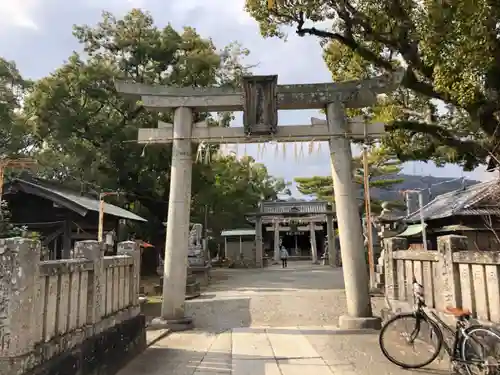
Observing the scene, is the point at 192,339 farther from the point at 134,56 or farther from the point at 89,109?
the point at 134,56

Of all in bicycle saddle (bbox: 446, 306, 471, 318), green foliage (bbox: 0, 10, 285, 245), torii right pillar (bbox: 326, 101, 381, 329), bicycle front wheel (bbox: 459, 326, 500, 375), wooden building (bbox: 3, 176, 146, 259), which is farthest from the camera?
green foliage (bbox: 0, 10, 285, 245)

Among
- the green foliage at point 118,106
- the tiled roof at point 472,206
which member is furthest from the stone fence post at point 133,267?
the green foliage at point 118,106

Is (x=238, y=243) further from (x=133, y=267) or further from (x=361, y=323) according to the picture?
(x=133, y=267)

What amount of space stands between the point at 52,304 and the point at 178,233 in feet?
17.1

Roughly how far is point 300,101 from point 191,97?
2.66m

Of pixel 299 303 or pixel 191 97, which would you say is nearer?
pixel 191 97

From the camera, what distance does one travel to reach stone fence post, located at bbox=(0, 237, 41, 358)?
3920 mm

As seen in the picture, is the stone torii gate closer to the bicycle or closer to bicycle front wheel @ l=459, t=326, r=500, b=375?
the bicycle

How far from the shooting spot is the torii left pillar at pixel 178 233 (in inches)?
385

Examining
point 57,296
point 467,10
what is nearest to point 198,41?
point 467,10

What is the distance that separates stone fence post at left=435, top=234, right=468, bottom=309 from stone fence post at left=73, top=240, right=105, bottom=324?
4982 mm

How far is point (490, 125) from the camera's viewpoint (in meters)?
10.6

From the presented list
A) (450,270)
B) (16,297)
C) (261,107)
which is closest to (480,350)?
(450,270)

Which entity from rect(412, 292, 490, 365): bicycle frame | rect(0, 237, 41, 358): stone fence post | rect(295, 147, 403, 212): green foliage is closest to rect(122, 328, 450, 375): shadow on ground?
rect(412, 292, 490, 365): bicycle frame
